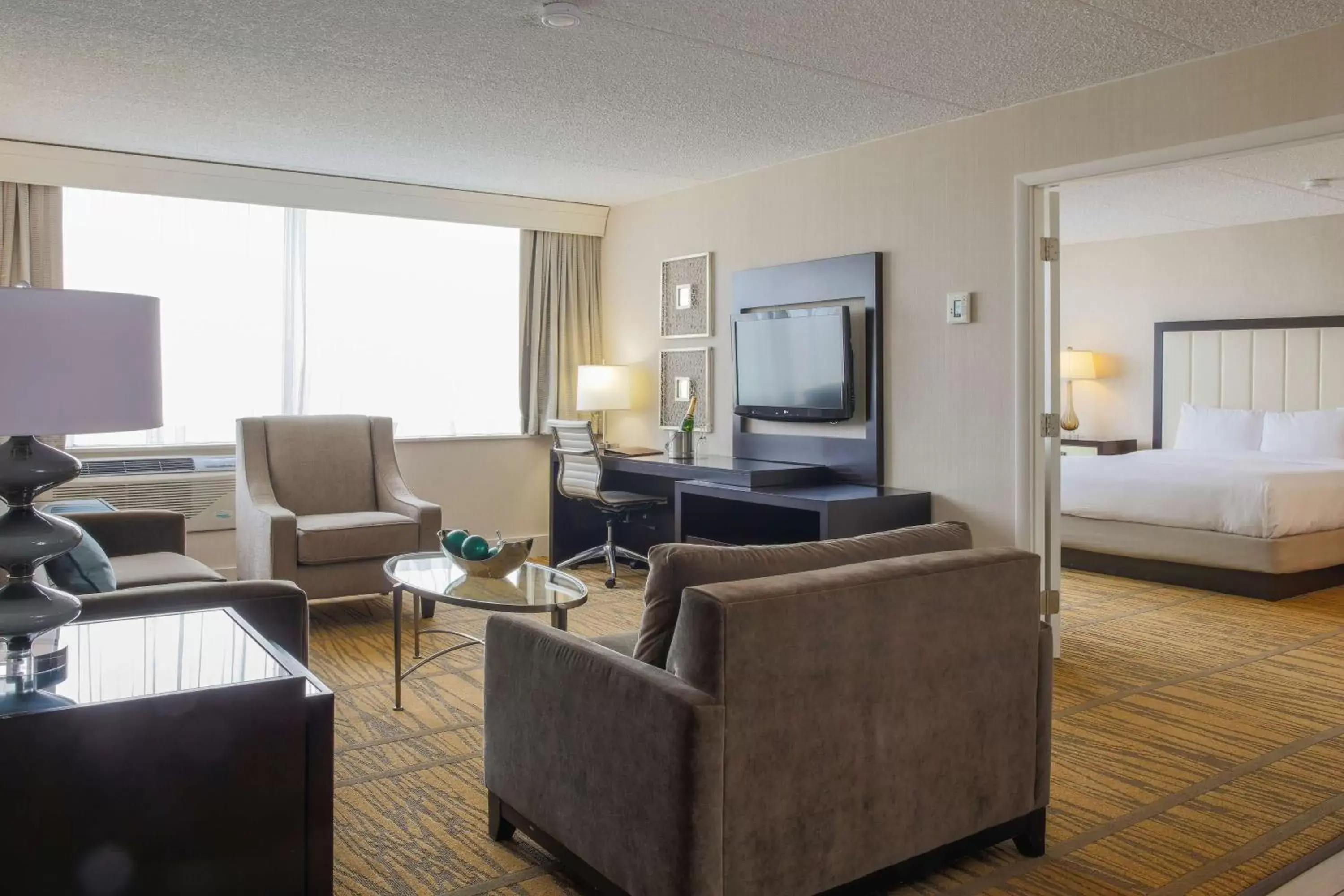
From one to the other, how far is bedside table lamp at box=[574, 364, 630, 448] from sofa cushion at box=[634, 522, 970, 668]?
4184 mm

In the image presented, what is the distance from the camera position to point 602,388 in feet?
20.7

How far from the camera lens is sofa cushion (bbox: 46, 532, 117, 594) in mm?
2625

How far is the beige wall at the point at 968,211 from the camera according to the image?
3.46 metres

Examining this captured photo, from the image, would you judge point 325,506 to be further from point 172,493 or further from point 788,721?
point 788,721

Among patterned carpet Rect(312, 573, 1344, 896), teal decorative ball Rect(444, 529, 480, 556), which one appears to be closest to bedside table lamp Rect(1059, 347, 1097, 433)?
patterned carpet Rect(312, 573, 1344, 896)

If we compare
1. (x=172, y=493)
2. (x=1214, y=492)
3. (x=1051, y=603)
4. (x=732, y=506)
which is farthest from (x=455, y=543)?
(x=1214, y=492)

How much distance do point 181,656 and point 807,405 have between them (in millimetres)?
3545

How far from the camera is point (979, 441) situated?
436cm

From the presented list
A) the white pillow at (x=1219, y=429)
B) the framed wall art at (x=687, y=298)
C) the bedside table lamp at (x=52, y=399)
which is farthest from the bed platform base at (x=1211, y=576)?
the bedside table lamp at (x=52, y=399)

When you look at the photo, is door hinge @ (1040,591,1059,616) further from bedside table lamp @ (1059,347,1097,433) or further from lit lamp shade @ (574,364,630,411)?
bedside table lamp @ (1059,347,1097,433)

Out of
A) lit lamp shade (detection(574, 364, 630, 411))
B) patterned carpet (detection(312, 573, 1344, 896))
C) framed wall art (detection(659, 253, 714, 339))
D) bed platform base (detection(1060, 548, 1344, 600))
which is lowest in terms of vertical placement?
patterned carpet (detection(312, 573, 1344, 896))

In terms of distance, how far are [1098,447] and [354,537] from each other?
5633 mm

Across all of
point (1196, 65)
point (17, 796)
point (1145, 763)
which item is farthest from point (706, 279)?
point (17, 796)

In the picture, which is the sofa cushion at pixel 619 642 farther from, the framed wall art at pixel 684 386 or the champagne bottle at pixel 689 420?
the framed wall art at pixel 684 386
